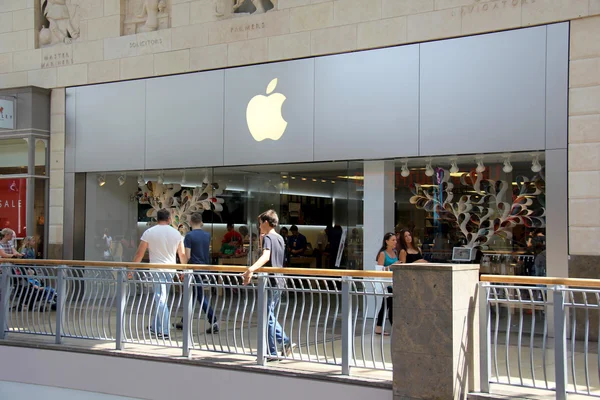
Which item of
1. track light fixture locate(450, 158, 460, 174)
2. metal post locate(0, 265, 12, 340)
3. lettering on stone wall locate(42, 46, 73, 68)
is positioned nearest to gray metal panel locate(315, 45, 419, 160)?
track light fixture locate(450, 158, 460, 174)

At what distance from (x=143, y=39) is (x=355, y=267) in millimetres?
6532

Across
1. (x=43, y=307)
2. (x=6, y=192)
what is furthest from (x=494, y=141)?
(x=6, y=192)

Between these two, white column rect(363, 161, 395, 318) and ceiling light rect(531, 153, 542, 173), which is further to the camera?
white column rect(363, 161, 395, 318)

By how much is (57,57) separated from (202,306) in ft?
30.6

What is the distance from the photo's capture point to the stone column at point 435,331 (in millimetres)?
6676

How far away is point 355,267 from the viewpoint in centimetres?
1263

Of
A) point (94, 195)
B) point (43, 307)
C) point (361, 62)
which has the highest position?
point (361, 62)

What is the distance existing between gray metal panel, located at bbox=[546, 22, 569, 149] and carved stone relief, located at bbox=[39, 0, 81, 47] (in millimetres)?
10296

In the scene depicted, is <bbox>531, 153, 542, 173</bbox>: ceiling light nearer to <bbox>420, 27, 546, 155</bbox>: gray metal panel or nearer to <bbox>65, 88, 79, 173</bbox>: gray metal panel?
<bbox>420, 27, 546, 155</bbox>: gray metal panel

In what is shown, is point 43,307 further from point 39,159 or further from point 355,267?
point 39,159

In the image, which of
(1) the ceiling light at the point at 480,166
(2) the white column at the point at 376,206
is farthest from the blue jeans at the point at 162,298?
(1) the ceiling light at the point at 480,166

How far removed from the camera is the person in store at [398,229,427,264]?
35.0 feet

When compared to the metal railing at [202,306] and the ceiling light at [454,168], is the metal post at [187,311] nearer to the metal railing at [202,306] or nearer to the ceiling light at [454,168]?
the metal railing at [202,306]

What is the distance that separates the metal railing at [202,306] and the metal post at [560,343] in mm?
1770
